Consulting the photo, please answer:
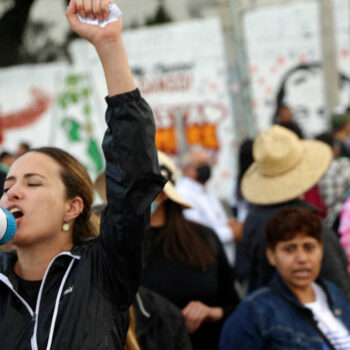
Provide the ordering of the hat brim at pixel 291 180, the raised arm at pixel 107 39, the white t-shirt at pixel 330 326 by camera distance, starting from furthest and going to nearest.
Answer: the hat brim at pixel 291 180, the white t-shirt at pixel 330 326, the raised arm at pixel 107 39

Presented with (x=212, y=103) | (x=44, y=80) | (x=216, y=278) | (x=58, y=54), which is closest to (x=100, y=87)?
(x=44, y=80)

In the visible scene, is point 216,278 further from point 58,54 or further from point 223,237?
point 58,54

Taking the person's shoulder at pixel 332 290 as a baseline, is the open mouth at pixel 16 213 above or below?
above

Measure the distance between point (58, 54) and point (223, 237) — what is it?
11.8 metres

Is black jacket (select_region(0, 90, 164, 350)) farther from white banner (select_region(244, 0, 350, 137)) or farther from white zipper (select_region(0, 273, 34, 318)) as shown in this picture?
white banner (select_region(244, 0, 350, 137))

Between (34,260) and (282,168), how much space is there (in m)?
2.44

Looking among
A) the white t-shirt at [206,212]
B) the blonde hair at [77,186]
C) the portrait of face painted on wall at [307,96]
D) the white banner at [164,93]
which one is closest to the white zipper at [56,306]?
the blonde hair at [77,186]

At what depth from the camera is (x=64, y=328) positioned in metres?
1.72

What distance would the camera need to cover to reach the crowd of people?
5.61ft

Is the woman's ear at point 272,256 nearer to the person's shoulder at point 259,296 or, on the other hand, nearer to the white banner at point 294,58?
the person's shoulder at point 259,296

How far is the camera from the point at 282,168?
4.08 meters

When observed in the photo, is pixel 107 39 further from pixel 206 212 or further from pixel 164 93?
pixel 164 93

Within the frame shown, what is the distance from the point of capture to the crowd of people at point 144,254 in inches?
67.3

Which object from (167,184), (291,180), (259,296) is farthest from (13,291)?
(291,180)
